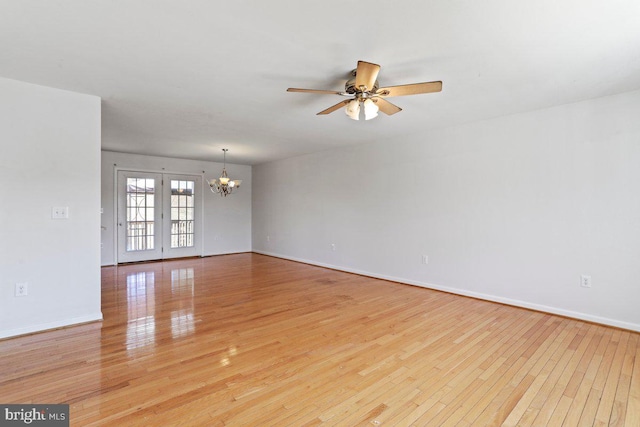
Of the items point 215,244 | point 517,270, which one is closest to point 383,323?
point 517,270

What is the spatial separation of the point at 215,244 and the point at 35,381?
5.83 metres

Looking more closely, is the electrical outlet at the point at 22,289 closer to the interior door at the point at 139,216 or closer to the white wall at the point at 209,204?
the white wall at the point at 209,204

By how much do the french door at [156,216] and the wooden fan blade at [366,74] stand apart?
6.13 metres

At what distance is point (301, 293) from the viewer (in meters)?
4.35

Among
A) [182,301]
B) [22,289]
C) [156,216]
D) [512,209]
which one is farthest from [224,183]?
[512,209]

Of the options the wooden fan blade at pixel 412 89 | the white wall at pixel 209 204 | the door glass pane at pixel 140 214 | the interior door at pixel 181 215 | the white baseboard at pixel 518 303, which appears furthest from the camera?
the interior door at pixel 181 215

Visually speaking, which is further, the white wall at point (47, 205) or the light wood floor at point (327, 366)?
the white wall at point (47, 205)

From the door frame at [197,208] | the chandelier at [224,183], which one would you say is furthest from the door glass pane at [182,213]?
the chandelier at [224,183]

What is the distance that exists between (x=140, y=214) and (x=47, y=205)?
13.2ft

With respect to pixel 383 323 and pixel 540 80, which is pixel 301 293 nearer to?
pixel 383 323

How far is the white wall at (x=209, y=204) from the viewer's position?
6359 mm

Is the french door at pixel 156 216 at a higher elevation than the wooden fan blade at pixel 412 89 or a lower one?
lower

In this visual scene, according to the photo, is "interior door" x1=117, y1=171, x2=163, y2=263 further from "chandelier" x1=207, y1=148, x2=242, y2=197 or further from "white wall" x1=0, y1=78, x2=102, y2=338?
"white wall" x1=0, y1=78, x2=102, y2=338

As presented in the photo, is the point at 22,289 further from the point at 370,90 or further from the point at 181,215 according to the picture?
the point at 181,215
